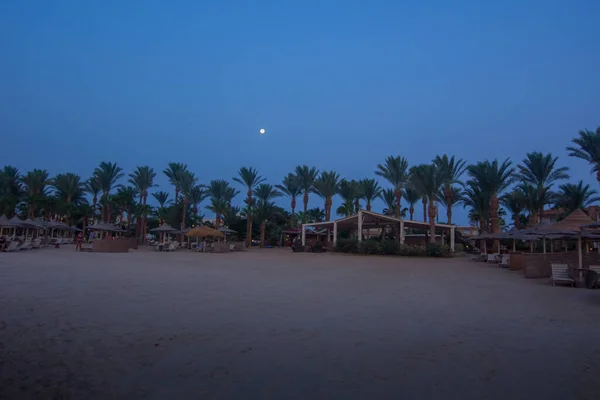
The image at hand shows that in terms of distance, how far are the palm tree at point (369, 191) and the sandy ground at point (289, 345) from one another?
39444 mm

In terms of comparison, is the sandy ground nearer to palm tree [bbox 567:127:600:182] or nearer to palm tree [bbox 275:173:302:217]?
palm tree [bbox 567:127:600:182]

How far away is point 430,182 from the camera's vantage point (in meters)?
31.3

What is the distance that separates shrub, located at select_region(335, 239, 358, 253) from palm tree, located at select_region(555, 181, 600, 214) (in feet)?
62.2

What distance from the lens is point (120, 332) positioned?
5156mm

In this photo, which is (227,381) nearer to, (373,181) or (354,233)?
(354,233)

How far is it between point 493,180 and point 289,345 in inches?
1246

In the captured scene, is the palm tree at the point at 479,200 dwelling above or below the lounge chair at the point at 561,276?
above

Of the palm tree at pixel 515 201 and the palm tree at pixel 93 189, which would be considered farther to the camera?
the palm tree at pixel 93 189

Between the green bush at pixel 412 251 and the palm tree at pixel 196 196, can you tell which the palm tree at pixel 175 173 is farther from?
the green bush at pixel 412 251

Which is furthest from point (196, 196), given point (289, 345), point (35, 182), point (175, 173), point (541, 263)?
point (289, 345)

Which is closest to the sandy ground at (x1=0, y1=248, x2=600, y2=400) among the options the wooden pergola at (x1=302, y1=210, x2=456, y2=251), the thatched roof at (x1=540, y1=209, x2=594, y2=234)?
the thatched roof at (x1=540, y1=209, x2=594, y2=234)

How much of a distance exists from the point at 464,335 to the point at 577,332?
1787 mm

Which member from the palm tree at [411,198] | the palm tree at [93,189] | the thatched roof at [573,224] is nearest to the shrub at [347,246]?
the thatched roof at [573,224]

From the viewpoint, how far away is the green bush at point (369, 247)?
2961cm
